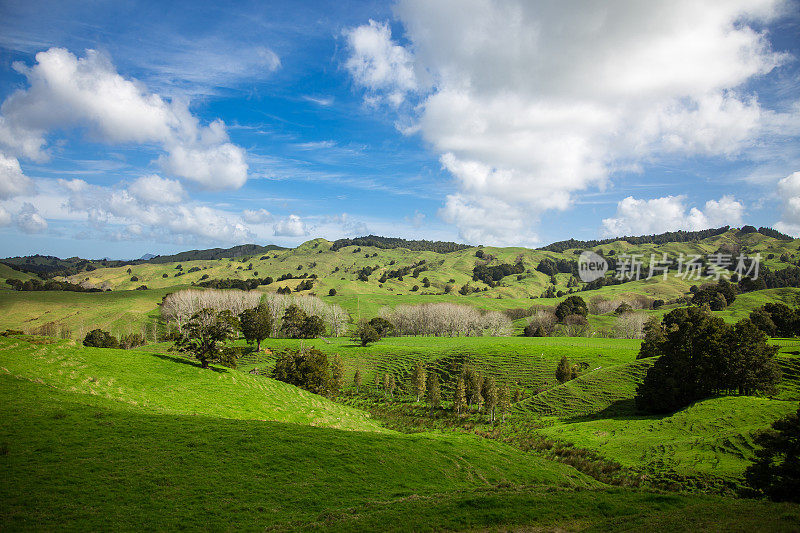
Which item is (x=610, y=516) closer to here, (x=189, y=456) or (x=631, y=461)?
(x=631, y=461)

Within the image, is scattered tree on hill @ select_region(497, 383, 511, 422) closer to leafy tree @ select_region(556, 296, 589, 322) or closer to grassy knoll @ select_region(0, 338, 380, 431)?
grassy knoll @ select_region(0, 338, 380, 431)

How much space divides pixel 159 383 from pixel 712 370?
72.0m

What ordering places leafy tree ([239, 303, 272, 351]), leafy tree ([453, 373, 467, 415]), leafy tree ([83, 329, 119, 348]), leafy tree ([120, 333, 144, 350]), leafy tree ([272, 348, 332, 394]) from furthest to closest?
leafy tree ([120, 333, 144, 350]) < leafy tree ([239, 303, 272, 351]) < leafy tree ([83, 329, 119, 348]) < leafy tree ([453, 373, 467, 415]) < leafy tree ([272, 348, 332, 394])

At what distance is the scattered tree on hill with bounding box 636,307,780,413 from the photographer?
48.5 metres

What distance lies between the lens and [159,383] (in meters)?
37.3

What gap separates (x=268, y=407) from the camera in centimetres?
4138

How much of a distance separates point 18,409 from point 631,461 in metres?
52.6

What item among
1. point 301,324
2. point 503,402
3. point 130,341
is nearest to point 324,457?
point 503,402

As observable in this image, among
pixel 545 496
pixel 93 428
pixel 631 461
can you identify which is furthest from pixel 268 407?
pixel 631 461

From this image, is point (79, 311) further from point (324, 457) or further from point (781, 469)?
point (781, 469)

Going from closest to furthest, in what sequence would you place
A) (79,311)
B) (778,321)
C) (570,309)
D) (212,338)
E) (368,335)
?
(212,338) < (778,321) < (368,335) < (79,311) < (570,309)

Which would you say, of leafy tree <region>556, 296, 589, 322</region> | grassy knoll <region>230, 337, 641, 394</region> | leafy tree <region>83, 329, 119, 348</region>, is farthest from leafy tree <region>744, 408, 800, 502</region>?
leafy tree <region>83, 329, 119, 348</region>

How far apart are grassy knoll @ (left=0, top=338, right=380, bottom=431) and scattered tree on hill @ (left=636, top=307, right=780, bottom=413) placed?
42180 mm

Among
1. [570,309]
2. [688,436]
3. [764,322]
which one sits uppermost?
[764,322]
